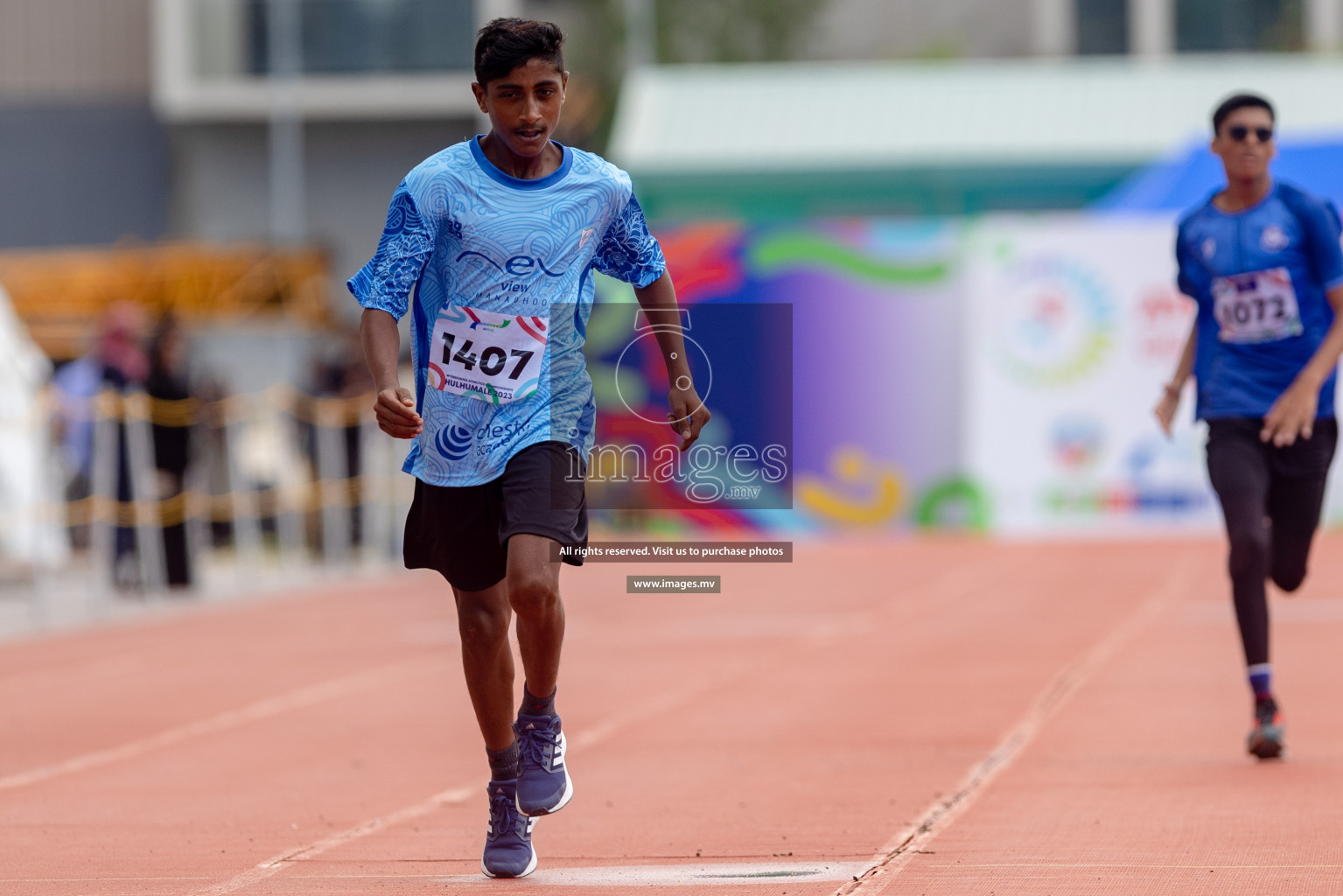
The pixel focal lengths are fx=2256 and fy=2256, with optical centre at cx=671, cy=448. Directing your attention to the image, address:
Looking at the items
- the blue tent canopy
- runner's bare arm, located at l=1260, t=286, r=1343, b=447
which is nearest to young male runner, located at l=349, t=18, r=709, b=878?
runner's bare arm, located at l=1260, t=286, r=1343, b=447

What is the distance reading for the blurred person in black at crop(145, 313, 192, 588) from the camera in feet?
58.8

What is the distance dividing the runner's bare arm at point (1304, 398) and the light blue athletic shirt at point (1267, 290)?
15cm

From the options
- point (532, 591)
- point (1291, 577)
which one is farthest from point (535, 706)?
point (1291, 577)

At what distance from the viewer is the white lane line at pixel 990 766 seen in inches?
220

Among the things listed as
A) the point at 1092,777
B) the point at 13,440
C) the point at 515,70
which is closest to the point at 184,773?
the point at 1092,777

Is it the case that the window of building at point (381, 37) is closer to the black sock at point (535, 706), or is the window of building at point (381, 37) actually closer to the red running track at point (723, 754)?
the red running track at point (723, 754)

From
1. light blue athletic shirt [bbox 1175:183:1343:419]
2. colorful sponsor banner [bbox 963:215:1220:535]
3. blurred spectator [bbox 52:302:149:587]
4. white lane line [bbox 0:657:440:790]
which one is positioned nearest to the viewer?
light blue athletic shirt [bbox 1175:183:1343:419]

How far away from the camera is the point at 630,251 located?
5641 millimetres

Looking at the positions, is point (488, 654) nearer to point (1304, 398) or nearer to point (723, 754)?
point (723, 754)

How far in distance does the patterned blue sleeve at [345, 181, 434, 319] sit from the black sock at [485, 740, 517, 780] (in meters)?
1.12

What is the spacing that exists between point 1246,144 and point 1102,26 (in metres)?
50.7

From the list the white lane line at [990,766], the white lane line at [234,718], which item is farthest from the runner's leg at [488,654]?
the white lane line at [234,718]

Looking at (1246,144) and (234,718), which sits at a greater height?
(1246,144)

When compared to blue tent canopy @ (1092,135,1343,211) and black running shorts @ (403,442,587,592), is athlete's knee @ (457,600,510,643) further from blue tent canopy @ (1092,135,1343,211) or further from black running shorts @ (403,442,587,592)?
blue tent canopy @ (1092,135,1343,211)
